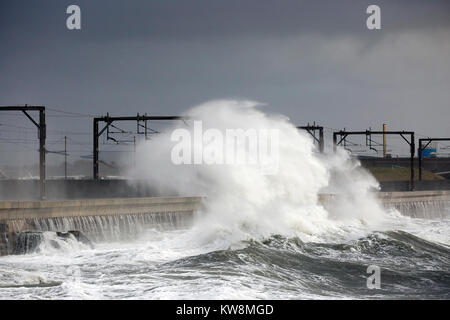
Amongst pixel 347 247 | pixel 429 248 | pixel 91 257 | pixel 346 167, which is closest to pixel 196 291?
pixel 91 257

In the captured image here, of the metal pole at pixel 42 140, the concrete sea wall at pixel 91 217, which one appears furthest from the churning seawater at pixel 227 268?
the metal pole at pixel 42 140

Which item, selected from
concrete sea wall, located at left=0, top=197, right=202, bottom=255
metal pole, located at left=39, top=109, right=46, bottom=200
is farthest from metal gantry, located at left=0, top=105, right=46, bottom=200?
concrete sea wall, located at left=0, top=197, right=202, bottom=255

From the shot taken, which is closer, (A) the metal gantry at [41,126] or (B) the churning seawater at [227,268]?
(B) the churning seawater at [227,268]

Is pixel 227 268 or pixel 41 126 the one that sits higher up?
pixel 41 126

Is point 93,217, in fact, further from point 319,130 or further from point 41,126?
point 319,130

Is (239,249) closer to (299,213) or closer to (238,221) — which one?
(238,221)

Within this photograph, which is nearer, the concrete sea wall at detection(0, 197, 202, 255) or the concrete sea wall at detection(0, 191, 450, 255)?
the concrete sea wall at detection(0, 191, 450, 255)

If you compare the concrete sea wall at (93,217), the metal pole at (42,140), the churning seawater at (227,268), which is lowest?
the churning seawater at (227,268)

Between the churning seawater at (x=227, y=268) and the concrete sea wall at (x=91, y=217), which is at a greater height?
the concrete sea wall at (x=91, y=217)

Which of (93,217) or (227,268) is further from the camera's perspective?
(93,217)

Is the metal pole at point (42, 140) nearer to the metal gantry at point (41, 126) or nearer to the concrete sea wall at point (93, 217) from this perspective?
the metal gantry at point (41, 126)

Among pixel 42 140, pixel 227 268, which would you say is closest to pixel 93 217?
pixel 42 140

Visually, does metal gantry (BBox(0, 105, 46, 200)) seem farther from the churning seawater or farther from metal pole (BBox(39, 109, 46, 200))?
the churning seawater

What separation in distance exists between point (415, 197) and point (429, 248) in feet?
69.7
